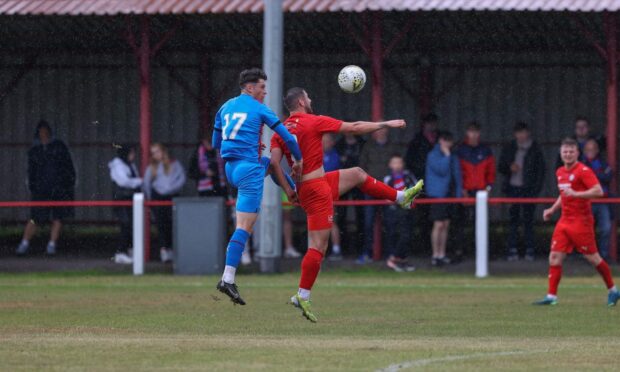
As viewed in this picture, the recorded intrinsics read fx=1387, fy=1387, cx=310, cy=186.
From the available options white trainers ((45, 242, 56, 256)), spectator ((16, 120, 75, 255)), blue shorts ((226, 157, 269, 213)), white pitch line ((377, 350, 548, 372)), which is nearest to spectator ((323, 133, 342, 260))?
spectator ((16, 120, 75, 255))

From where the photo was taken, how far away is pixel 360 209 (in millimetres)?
23703

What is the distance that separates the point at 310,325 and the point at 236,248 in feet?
3.34

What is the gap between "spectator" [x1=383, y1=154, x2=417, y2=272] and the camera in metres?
21.6

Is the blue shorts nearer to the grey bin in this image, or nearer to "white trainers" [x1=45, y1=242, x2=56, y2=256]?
the grey bin

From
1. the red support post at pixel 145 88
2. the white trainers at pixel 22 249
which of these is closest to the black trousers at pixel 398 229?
the red support post at pixel 145 88

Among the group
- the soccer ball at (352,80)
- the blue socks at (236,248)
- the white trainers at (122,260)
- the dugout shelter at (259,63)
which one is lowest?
the white trainers at (122,260)

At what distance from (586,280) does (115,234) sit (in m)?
12.0

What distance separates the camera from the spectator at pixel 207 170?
2314cm

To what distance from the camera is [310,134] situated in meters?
13.0

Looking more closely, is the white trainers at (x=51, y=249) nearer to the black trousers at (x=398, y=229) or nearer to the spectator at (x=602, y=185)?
the black trousers at (x=398, y=229)

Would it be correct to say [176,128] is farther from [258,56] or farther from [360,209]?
[360,209]

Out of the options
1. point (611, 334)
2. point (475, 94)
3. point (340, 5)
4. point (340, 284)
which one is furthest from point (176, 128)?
point (611, 334)

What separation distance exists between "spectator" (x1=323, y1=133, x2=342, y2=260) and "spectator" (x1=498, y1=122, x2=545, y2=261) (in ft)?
9.39

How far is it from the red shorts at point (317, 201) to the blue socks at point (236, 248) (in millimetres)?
653
